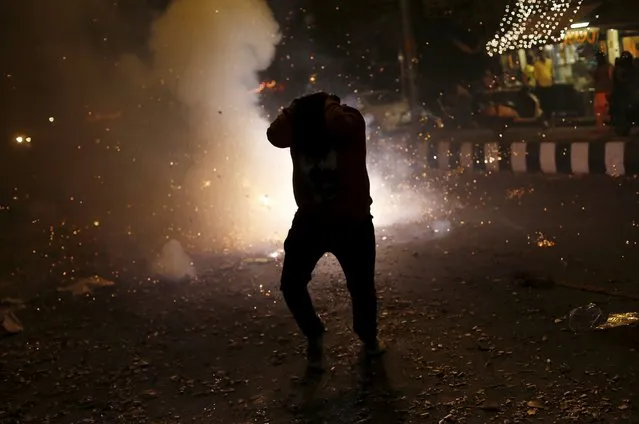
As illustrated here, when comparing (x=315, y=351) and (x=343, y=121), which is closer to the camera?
(x=343, y=121)

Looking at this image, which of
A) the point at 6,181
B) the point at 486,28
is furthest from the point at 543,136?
the point at 6,181

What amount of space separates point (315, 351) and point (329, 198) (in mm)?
984

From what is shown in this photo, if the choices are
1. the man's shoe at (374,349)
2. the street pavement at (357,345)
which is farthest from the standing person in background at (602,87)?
the man's shoe at (374,349)

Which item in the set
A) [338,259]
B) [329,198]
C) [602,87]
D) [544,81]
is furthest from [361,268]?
[544,81]

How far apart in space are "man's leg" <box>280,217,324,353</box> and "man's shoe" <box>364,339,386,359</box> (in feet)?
1.06

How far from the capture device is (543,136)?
14648 millimetres

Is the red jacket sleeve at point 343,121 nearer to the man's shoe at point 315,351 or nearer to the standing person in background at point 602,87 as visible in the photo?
the man's shoe at point 315,351

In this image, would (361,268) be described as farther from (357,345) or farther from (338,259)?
(357,345)

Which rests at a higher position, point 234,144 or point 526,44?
point 526,44

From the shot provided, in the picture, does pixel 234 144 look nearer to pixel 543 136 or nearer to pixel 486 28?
pixel 543 136

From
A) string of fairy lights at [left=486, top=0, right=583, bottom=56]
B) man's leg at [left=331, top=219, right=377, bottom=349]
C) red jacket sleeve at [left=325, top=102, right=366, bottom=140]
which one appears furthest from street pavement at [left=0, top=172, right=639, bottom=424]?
string of fairy lights at [left=486, top=0, right=583, bottom=56]

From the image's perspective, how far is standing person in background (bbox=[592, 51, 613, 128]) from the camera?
14.3 meters

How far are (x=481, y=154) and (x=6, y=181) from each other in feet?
28.3

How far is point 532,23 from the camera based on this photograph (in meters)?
17.1
